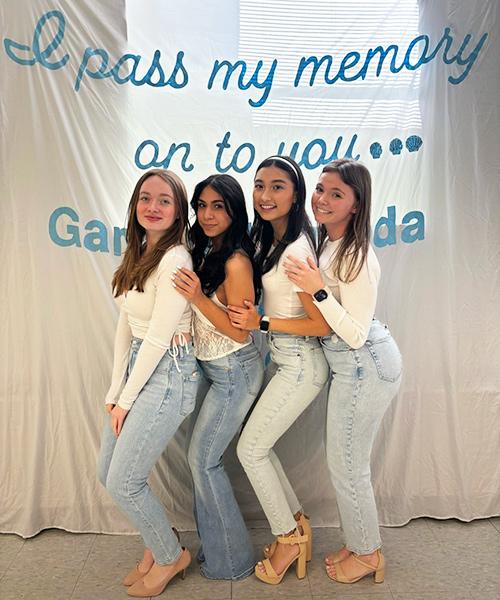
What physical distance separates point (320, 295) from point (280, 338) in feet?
0.94

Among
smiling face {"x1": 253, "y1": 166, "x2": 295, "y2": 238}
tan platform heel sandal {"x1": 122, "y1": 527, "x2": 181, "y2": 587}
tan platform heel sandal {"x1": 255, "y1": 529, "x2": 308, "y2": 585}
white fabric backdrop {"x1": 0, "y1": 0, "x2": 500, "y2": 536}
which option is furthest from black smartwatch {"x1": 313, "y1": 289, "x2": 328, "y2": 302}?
tan platform heel sandal {"x1": 122, "y1": 527, "x2": 181, "y2": 587}

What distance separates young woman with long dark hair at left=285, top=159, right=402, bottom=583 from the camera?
231cm

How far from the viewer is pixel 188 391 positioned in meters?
2.42

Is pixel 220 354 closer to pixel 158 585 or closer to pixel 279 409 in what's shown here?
pixel 279 409

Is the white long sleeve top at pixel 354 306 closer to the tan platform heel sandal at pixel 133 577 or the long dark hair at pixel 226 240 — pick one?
the long dark hair at pixel 226 240

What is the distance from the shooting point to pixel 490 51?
9.29 ft

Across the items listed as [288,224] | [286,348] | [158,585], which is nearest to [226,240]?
[288,224]

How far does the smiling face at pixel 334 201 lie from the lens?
2342 mm

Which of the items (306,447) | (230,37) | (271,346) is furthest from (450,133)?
(306,447)

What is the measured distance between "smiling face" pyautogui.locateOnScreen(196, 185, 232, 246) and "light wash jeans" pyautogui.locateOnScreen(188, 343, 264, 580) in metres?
0.46

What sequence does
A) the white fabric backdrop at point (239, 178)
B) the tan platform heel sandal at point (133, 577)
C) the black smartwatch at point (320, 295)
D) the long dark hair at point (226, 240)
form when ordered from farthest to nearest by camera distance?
the white fabric backdrop at point (239, 178), the tan platform heel sandal at point (133, 577), the long dark hair at point (226, 240), the black smartwatch at point (320, 295)

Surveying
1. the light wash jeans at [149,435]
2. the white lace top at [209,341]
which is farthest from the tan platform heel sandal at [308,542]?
the white lace top at [209,341]

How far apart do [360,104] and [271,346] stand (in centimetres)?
111

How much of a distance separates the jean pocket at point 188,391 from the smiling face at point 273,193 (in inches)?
25.2
